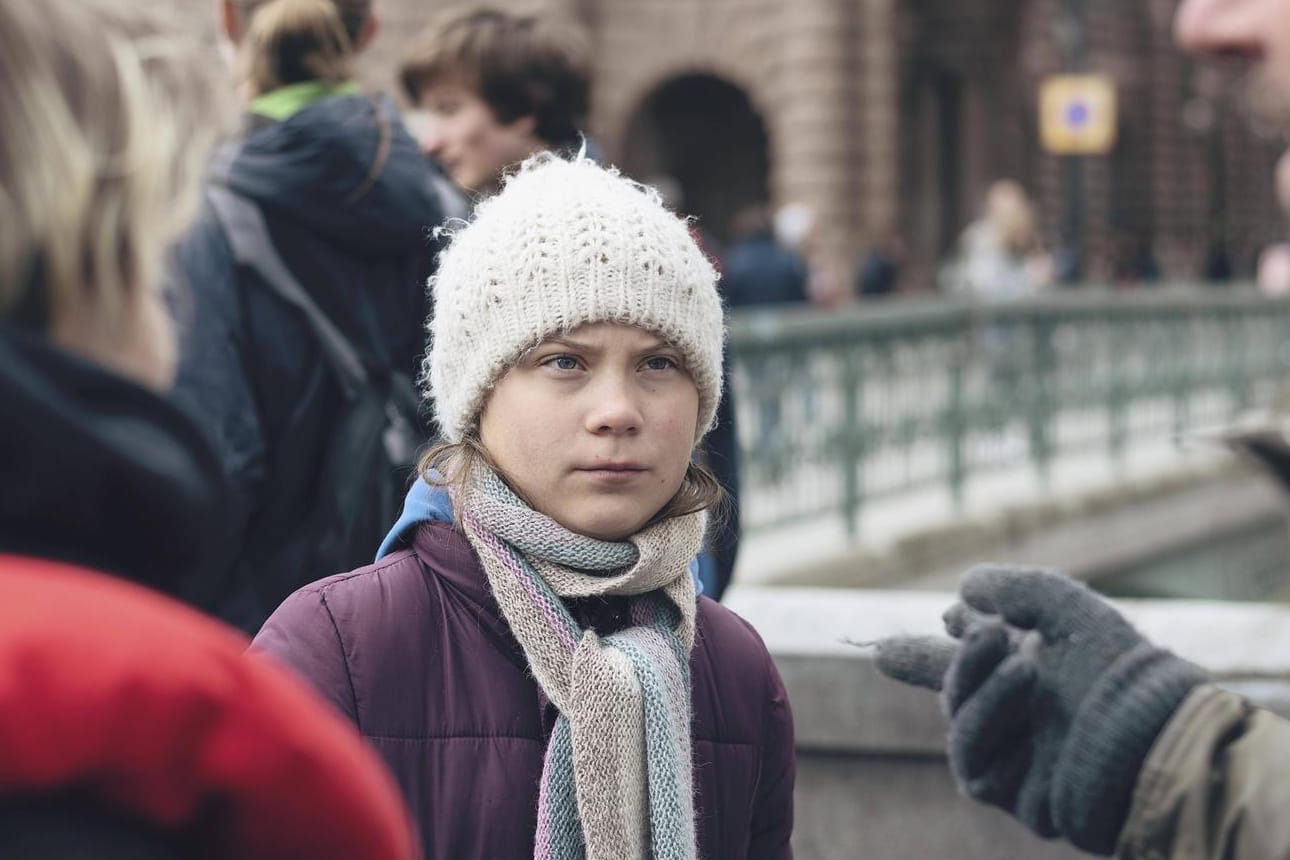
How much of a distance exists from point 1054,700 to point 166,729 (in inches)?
60.0

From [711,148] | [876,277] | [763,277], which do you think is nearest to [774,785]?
[763,277]

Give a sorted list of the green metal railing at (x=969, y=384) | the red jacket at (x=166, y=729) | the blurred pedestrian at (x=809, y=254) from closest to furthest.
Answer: the red jacket at (x=166, y=729)
the green metal railing at (x=969, y=384)
the blurred pedestrian at (x=809, y=254)

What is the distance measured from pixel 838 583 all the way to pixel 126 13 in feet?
25.5

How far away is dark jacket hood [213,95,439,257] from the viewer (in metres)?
3.12

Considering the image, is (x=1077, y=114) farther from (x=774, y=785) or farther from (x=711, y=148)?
(x=774, y=785)

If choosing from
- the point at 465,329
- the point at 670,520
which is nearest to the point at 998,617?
the point at 670,520

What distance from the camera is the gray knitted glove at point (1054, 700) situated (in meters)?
2.23

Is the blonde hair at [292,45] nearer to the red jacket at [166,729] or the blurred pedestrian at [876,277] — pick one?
the red jacket at [166,729]

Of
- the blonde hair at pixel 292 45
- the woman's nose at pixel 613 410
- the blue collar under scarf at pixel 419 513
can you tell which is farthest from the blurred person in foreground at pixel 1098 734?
the blonde hair at pixel 292 45

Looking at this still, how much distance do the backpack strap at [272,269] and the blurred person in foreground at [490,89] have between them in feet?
1.72

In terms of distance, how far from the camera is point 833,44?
A: 23281 millimetres

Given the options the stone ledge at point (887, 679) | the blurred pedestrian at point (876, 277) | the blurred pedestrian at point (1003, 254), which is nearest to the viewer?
the stone ledge at point (887, 679)

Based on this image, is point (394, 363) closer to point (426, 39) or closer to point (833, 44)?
point (426, 39)

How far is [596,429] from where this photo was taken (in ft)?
7.25
